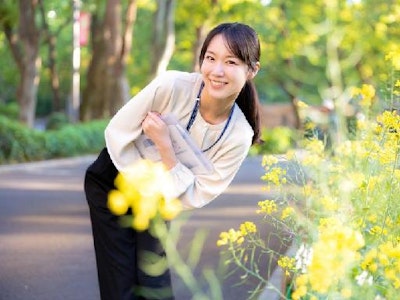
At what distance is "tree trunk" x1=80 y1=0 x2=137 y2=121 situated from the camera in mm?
24891

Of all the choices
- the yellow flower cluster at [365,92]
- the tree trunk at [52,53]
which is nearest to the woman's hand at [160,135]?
the yellow flower cluster at [365,92]

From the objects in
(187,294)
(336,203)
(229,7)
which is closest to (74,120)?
(229,7)

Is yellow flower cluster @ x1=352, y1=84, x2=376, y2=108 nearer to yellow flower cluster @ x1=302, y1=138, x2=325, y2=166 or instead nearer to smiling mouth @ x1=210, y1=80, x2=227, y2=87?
yellow flower cluster @ x1=302, y1=138, x2=325, y2=166

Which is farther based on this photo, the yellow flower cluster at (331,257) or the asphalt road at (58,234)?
the asphalt road at (58,234)

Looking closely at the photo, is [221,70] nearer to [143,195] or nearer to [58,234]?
[143,195]

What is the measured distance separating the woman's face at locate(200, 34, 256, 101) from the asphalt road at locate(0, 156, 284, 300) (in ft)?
9.32

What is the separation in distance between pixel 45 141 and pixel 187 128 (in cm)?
1592

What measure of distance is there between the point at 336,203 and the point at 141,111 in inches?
52.3

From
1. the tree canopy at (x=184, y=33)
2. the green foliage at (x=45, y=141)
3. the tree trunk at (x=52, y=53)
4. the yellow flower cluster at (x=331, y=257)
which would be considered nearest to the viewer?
the yellow flower cluster at (x=331, y=257)

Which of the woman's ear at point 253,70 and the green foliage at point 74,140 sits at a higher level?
the woman's ear at point 253,70

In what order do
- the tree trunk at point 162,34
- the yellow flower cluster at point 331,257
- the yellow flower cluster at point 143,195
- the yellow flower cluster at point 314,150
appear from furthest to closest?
the tree trunk at point 162,34, the yellow flower cluster at point 314,150, the yellow flower cluster at point 143,195, the yellow flower cluster at point 331,257

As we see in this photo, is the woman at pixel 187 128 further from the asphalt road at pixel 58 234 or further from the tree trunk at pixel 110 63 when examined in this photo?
the tree trunk at pixel 110 63

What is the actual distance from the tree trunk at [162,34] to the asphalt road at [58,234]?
32.7 ft

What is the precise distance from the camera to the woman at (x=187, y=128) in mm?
3424
